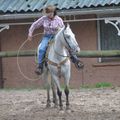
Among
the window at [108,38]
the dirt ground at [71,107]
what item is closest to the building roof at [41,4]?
the window at [108,38]

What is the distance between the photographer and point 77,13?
17.4 m

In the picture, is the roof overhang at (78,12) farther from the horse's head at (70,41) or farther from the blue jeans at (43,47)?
the horse's head at (70,41)

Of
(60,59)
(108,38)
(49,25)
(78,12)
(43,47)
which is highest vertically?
(78,12)

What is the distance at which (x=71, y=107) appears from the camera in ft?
39.1

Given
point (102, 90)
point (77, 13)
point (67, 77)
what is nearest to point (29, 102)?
point (67, 77)

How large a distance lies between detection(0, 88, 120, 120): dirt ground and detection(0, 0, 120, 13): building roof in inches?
131

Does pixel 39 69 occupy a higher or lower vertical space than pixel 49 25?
lower

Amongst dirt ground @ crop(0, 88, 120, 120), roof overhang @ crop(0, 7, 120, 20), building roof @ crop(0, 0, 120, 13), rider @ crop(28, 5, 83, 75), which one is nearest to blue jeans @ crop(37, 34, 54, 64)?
rider @ crop(28, 5, 83, 75)

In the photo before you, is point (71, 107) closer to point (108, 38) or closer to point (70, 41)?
point (70, 41)

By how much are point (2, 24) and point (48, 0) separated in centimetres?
188

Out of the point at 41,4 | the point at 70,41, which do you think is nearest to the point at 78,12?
the point at 41,4

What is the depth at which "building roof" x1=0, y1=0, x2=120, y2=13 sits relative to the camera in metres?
17.4

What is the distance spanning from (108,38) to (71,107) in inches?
273

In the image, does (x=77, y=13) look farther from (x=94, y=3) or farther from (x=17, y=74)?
(x=17, y=74)
